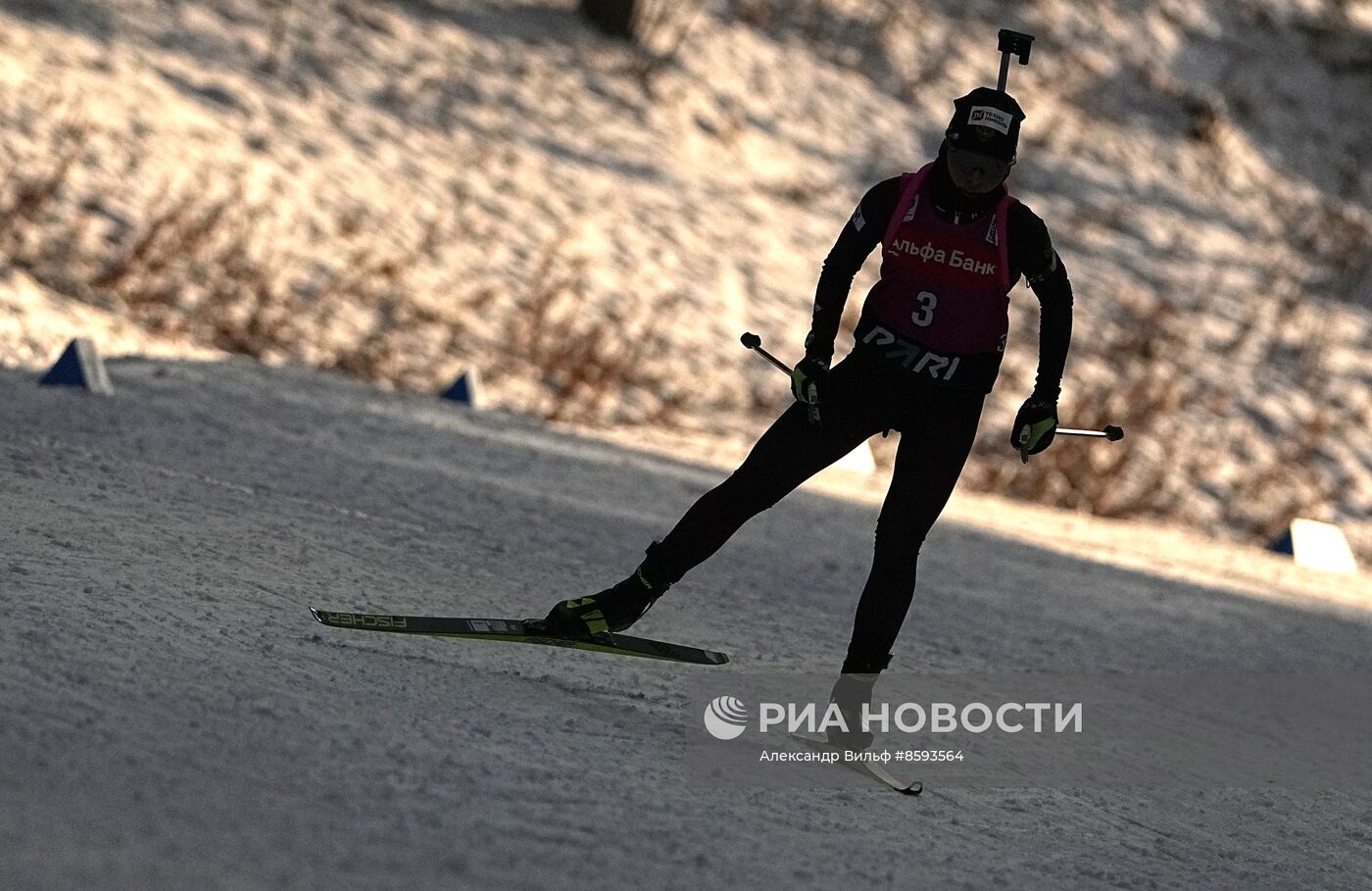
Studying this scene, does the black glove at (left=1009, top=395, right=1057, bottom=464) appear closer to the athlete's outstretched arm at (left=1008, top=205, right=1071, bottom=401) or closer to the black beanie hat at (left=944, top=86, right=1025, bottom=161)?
the athlete's outstretched arm at (left=1008, top=205, right=1071, bottom=401)

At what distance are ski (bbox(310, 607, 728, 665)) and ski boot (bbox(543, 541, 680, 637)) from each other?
0.04m

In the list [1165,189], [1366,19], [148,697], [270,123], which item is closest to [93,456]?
[148,697]

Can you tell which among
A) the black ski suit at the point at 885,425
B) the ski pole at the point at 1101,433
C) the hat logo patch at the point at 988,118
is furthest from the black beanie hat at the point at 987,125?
the ski pole at the point at 1101,433

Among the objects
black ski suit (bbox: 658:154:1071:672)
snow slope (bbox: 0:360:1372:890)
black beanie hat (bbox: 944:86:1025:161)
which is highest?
black beanie hat (bbox: 944:86:1025:161)

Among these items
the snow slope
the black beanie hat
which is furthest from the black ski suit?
the snow slope

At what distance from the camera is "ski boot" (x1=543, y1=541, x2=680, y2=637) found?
5336mm

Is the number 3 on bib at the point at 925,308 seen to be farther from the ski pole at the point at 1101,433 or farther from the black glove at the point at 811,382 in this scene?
the ski pole at the point at 1101,433

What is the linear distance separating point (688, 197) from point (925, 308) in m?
11.7

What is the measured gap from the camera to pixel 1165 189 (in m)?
20.2

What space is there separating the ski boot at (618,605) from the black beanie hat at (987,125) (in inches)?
56.5

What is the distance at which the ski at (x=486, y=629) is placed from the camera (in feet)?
17.5

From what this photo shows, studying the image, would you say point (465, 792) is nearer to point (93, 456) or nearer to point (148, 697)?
point (148, 697)

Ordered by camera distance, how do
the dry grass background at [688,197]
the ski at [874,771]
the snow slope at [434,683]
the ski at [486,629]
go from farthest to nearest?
the dry grass background at [688,197] → the ski at [486,629] → the ski at [874,771] → the snow slope at [434,683]

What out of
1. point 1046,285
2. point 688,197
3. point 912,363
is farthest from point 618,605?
point 688,197
